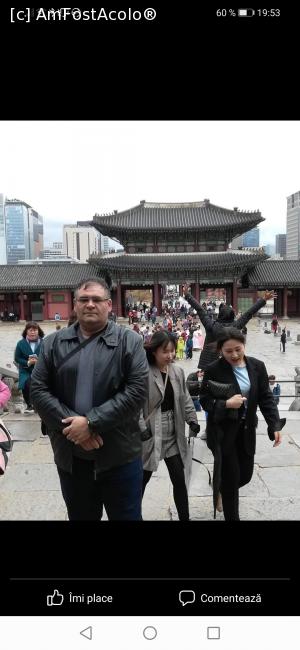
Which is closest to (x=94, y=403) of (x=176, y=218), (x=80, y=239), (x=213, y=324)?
(x=213, y=324)

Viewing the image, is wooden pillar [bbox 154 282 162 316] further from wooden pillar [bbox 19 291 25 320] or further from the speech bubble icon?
the speech bubble icon

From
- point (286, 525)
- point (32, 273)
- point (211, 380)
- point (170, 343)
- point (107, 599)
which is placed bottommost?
point (107, 599)

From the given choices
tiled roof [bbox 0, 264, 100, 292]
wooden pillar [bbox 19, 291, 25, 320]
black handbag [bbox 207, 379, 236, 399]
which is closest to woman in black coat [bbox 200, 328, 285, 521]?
black handbag [bbox 207, 379, 236, 399]

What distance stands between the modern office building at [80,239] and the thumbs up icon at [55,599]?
47541mm

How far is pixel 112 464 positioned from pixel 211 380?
0.92 metres

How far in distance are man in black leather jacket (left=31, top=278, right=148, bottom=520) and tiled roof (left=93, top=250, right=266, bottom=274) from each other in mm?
24364

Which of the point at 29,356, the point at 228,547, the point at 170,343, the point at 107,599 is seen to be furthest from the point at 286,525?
the point at 29,356

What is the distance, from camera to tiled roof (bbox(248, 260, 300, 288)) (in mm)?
26328

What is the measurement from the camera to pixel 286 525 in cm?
163

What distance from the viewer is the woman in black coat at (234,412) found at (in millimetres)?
2439

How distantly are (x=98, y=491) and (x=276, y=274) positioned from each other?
26757mm

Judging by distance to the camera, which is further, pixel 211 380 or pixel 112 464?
pixel 211 380

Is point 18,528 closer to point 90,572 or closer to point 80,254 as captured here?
point 90,572

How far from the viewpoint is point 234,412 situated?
95.5 inches
